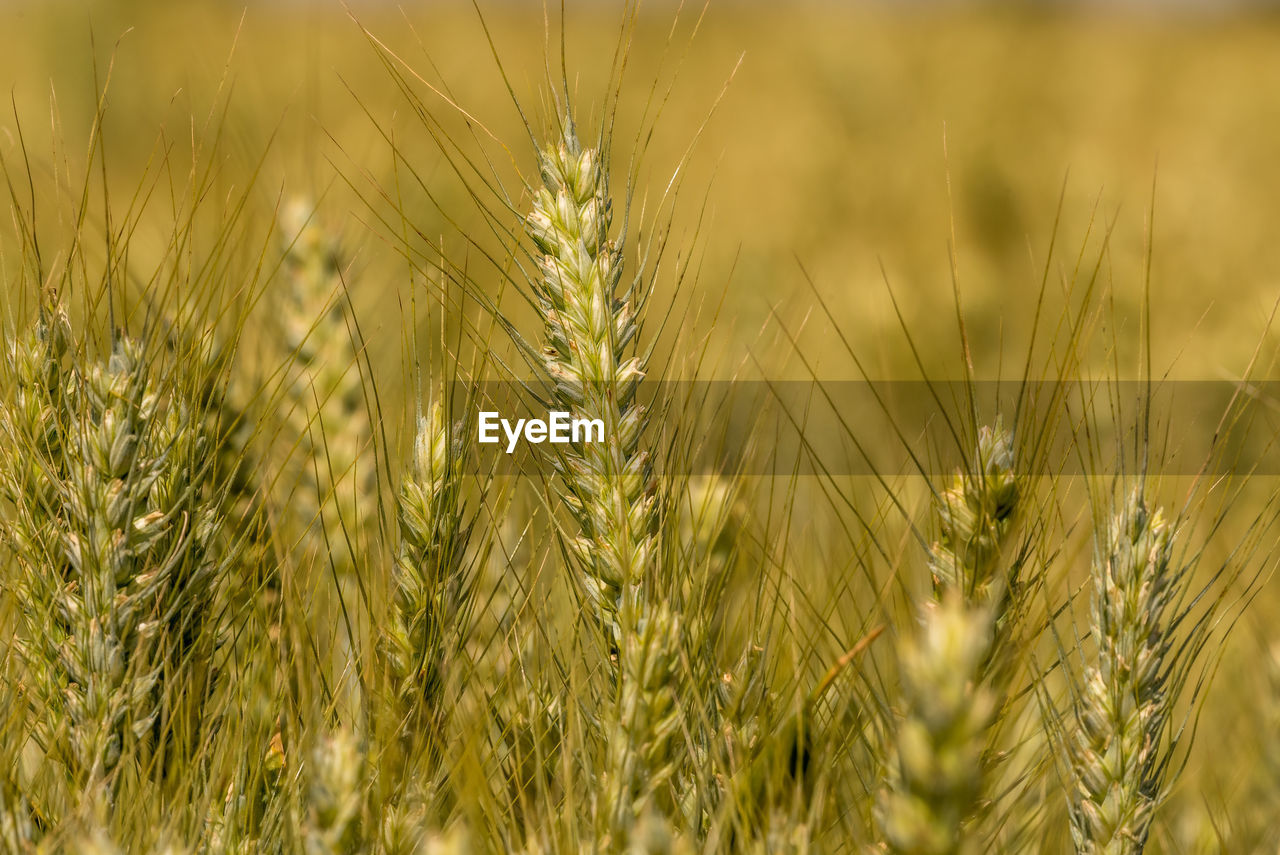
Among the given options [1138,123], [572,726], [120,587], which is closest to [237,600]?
[120,587]

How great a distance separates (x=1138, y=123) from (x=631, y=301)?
5028 mm

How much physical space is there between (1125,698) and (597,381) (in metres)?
0.48

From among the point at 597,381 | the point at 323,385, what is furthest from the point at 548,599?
the point at 323,385

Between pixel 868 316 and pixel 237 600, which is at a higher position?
pixel 868 316

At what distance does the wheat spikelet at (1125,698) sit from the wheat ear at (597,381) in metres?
0.33

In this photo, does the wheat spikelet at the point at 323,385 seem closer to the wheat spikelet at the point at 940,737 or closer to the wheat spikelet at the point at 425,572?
the wheat spikelet at the point at 425,572

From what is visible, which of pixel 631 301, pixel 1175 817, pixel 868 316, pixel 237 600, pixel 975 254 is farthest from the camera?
pixel 975 254

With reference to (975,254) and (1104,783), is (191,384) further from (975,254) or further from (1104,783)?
(975,254)

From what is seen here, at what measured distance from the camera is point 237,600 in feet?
3.43

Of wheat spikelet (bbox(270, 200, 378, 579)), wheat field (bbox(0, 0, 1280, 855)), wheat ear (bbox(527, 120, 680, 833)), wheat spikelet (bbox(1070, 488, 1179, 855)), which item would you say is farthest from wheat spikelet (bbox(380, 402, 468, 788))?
wheat spikelet (bbox(1070, 488, 1179, 855))

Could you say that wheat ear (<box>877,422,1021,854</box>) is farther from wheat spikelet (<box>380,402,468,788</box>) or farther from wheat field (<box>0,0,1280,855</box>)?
wheat spikelet (<box>380,402,468,788</box>)

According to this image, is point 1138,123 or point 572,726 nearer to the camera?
point 572,726

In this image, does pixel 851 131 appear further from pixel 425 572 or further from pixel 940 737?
pixel 940 737

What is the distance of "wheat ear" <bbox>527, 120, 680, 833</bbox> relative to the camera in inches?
32.9
